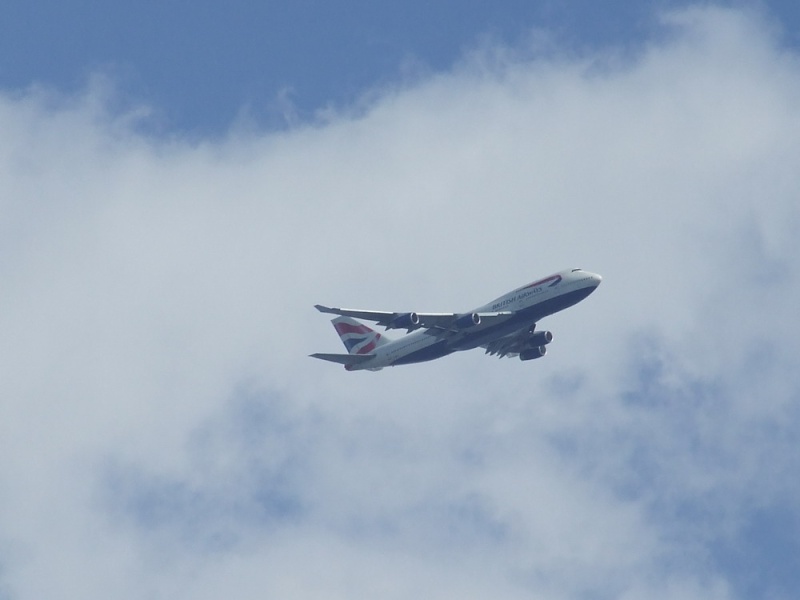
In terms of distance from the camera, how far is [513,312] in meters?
133

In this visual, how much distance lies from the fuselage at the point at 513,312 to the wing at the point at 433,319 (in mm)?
389

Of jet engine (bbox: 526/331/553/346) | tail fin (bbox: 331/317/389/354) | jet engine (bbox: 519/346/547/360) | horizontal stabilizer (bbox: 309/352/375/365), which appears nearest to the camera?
horizontal stabilizer (bbox: 309/352/375/365)

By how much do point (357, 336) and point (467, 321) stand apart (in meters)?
21.4

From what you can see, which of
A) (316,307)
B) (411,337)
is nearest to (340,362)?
(411,337)

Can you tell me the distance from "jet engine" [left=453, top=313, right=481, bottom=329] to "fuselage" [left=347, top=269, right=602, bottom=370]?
64 cm

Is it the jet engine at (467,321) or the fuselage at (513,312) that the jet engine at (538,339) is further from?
the jet engine at (467,321)

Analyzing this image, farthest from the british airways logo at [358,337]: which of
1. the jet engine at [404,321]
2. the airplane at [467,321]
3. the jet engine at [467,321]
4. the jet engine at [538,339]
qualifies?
the jet engine at [404,321]

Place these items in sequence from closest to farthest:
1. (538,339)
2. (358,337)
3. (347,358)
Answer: (347,358)
(538,339)
(358,337)

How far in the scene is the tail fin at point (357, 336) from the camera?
149 metres

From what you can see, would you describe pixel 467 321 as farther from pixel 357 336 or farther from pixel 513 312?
pixel 357 336

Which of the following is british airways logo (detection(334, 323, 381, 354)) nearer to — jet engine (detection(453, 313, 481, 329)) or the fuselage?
the fuselage

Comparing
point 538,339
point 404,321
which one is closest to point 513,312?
point 404,321

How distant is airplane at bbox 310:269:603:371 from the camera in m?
131

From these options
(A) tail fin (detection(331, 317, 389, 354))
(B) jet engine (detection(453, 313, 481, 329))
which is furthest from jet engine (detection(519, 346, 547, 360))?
(B) jet engine (detection(453, 313, 481, 329))
